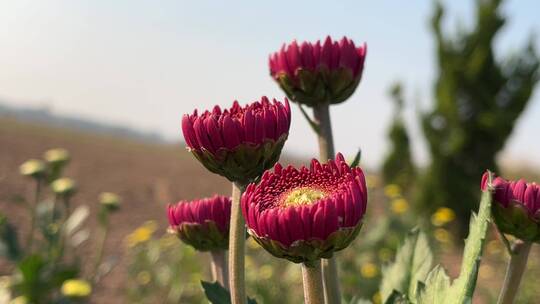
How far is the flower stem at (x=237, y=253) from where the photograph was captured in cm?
71

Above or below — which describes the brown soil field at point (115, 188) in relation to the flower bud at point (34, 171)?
below

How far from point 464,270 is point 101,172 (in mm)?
14024

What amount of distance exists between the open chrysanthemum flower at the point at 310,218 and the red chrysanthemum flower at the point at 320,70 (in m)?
0.31

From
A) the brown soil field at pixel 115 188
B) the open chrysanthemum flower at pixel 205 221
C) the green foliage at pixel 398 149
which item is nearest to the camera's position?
the open chrysanthemum flower at pixel 205 221

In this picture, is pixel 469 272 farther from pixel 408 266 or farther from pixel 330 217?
pixel 408 266

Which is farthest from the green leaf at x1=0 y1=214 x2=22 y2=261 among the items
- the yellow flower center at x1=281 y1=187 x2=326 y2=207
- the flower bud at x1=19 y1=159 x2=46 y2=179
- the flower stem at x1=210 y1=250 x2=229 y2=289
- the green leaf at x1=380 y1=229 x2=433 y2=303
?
the yellow flower center at x1=281 y1=187 x2=326 y2=207

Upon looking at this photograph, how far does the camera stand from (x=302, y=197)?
68cm

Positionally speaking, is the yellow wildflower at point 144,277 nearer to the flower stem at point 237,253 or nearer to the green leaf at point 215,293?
the green leaf at point 215,293

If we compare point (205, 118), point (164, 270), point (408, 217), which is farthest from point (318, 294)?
point (408, 217)

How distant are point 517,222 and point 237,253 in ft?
1.28

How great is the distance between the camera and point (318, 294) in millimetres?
673

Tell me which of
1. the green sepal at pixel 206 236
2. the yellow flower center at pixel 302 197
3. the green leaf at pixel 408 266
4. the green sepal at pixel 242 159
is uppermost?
the green sepal at pixel 242 159

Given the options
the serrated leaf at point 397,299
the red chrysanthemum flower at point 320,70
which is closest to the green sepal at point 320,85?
the red chrysanthemum flower at point 320,70

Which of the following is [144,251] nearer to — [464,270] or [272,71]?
[272,71]
